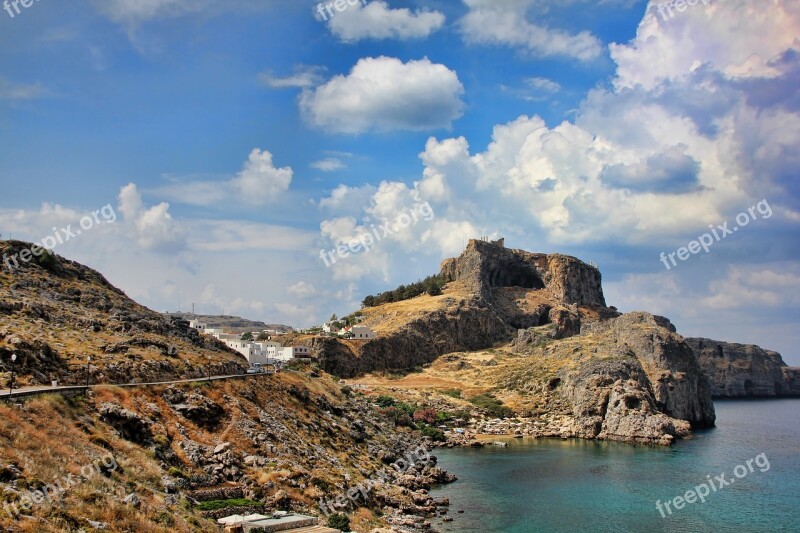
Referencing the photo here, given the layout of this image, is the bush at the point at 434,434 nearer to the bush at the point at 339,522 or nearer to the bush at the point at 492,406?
the bush at the point at 492,406

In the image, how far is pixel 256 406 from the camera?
5184 centimetres

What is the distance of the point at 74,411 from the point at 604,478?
55496mm

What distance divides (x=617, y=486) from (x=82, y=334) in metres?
52.9

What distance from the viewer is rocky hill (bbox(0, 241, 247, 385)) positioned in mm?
40781

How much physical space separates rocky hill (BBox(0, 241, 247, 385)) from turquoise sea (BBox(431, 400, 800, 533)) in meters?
25.5

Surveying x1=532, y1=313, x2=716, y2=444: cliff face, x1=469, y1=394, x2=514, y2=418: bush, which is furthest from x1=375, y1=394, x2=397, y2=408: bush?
x1=532, y1=313, x2=716, y2=444: cliff face

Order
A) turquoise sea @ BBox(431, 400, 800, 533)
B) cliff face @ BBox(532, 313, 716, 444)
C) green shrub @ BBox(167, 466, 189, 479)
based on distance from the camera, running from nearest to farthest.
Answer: green shrub @ BBox(167, 466, 189, 479) → turquoise sea @ BBox(431, 400, 800, 533) → cliff face @ BBox(532, 313, 716, 444)

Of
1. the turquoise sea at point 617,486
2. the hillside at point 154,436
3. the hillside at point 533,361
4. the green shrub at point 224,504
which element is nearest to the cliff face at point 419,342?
the hillside at point 533,361

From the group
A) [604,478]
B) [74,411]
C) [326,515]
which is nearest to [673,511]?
[604,478]

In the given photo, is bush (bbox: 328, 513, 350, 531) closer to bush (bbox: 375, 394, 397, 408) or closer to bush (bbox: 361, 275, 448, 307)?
bush (bbox: 375, 394, 397, 408)

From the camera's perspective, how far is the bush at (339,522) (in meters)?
39.0

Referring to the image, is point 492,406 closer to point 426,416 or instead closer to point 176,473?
point 426,416

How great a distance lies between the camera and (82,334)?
48562mm

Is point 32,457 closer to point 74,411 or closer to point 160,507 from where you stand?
point 160,507
